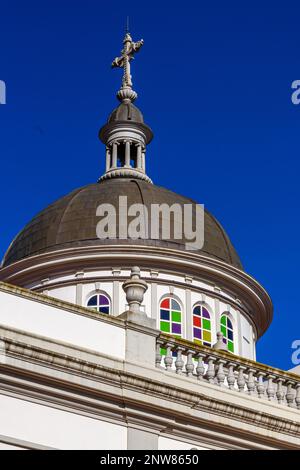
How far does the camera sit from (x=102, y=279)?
31172 millimetres

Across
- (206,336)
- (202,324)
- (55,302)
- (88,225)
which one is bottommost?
(55,302)

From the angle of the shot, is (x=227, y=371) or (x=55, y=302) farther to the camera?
(x=227, y=371)

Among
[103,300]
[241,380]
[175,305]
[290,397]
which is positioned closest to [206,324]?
[175,305]

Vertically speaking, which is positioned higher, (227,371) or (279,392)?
(227,371)

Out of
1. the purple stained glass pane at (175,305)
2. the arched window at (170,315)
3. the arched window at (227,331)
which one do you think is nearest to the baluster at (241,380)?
the arched window at (170,315)

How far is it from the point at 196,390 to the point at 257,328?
16188mm

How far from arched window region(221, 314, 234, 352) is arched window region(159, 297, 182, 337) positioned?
4.96 ft

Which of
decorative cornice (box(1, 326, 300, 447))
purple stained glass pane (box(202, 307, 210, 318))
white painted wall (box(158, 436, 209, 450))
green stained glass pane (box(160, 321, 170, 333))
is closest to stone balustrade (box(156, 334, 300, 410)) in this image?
decorative cornice (box(1, 326, 300, 447))

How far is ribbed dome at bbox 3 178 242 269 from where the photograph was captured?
32.0 meters

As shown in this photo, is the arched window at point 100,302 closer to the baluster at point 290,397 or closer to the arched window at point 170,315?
the arched window at point 170,315

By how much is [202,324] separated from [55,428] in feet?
49.9

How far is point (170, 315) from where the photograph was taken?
3127 centimetres

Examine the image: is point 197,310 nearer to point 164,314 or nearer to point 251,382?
point 164,314

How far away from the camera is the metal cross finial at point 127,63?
4041cm
